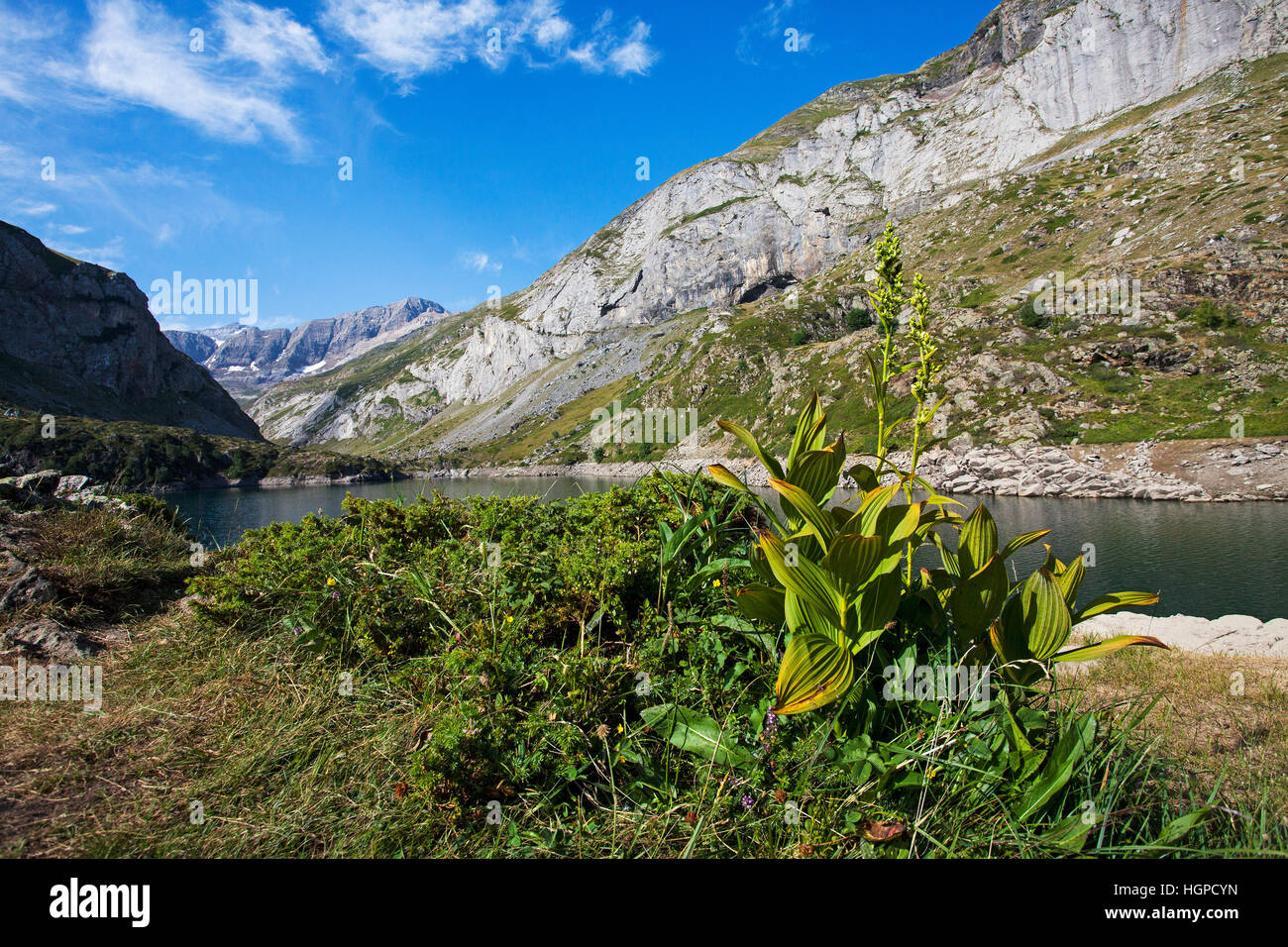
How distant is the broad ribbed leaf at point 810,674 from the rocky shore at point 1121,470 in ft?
94.2

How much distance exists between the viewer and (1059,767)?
2475 mm

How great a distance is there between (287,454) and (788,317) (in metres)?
117

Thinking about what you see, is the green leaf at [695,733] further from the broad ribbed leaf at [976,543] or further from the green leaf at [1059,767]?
the broad ribbed leaf at [976,543]

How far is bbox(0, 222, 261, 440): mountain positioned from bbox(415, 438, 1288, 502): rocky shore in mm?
167462

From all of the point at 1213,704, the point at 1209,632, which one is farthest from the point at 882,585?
the point at 1209,632

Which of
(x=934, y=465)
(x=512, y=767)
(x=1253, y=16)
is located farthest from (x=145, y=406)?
(x=1253, y=16)

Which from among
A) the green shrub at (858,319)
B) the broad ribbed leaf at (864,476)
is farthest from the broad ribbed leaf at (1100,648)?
the green shrub at (858,319)

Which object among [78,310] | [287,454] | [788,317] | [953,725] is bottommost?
[953,725]

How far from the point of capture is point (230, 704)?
3510mm

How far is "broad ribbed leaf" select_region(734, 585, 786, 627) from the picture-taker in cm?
290

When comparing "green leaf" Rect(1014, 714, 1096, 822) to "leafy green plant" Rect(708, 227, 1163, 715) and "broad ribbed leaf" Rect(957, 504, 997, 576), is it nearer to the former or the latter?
"leafy green plant" Rect(708, 227, 1163, 715)

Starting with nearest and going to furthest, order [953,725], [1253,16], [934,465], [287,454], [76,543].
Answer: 1. [953,725]
2. [76,543]
3. [934,465]
4. [1253,16]
5. [287,454]

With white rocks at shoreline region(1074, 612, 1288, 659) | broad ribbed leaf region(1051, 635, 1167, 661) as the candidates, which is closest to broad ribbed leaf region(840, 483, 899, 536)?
broad ribbed leaf region(1051, 635, 1167, 661)
